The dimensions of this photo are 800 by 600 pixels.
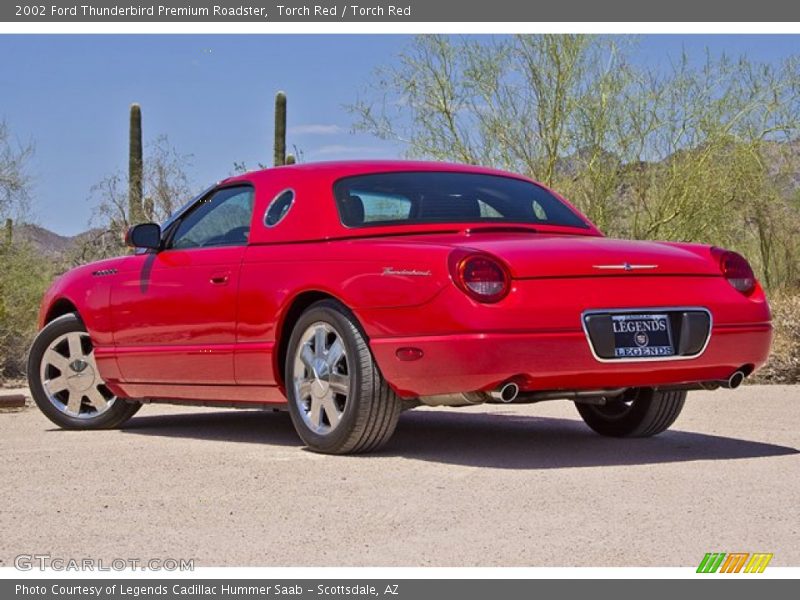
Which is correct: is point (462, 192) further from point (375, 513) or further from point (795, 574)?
point (795, 574)

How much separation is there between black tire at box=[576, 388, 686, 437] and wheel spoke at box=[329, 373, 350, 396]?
70.8 inches

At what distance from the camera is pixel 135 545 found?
541cm

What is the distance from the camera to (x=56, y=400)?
9781 mm

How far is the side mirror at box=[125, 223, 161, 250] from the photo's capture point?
9055 mm

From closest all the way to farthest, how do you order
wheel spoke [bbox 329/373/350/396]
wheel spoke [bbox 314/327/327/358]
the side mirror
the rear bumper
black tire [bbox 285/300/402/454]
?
the rear bumper < black tire [bbox 285/300/402/454] < wheel spoke [bbox 329/373/350/396] < wheel spoke [bbox 314/327/327/358] < the side mirror

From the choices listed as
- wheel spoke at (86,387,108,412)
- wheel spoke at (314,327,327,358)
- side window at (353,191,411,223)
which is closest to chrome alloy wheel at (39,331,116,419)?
wheel spoke at (86,387,108,412)

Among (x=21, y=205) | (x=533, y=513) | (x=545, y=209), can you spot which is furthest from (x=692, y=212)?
(x=533, y=513)

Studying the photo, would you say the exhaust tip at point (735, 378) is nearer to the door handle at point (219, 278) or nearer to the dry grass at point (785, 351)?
the door handle at point (219, 278)

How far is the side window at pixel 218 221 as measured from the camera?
8672 mm

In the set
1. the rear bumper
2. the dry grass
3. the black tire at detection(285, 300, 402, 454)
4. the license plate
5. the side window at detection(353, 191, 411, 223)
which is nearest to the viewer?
the rear bumper

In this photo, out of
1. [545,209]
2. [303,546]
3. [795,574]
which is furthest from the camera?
[545,209]

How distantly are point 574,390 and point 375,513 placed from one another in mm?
1621

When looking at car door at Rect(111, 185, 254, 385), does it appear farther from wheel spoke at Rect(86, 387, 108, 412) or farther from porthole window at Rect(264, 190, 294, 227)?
wheel spoke at Rect(86, 387, 108, 412)

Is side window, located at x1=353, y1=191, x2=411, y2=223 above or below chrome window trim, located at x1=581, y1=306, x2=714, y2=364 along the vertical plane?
above
